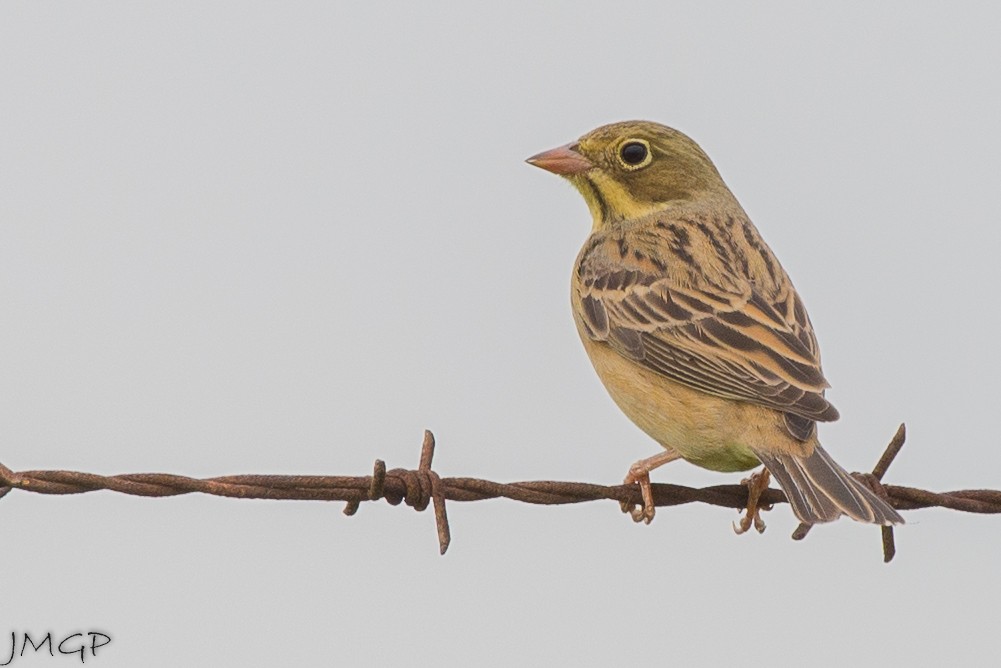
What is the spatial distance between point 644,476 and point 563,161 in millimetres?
2935

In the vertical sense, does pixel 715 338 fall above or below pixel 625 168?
below

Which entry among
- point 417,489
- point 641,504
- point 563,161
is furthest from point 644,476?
point 563,161

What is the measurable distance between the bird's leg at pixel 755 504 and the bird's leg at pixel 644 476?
17.8 inches

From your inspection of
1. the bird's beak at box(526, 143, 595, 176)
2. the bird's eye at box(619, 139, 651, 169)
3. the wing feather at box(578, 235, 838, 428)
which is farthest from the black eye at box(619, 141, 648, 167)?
the wing feather at box(578, 235, 838, 428)

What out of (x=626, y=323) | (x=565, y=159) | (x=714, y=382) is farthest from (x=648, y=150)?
(x=714, y=382)

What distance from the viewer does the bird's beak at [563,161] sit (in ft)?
33.8

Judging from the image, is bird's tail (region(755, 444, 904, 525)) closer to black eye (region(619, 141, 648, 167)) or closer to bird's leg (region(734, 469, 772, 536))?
bird's leg (region(734, 469, 772, 536))

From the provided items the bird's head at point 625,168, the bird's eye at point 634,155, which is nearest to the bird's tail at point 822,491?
the bird's head at point 625,168

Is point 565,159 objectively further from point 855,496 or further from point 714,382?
point 855,496

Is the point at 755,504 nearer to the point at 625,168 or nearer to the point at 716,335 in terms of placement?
the point at 716,335

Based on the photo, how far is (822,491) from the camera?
24.4 ft

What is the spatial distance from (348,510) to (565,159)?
4601mm

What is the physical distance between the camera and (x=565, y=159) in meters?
10.3

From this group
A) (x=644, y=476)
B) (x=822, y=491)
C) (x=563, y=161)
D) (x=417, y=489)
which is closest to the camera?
(x=417, y=489)
